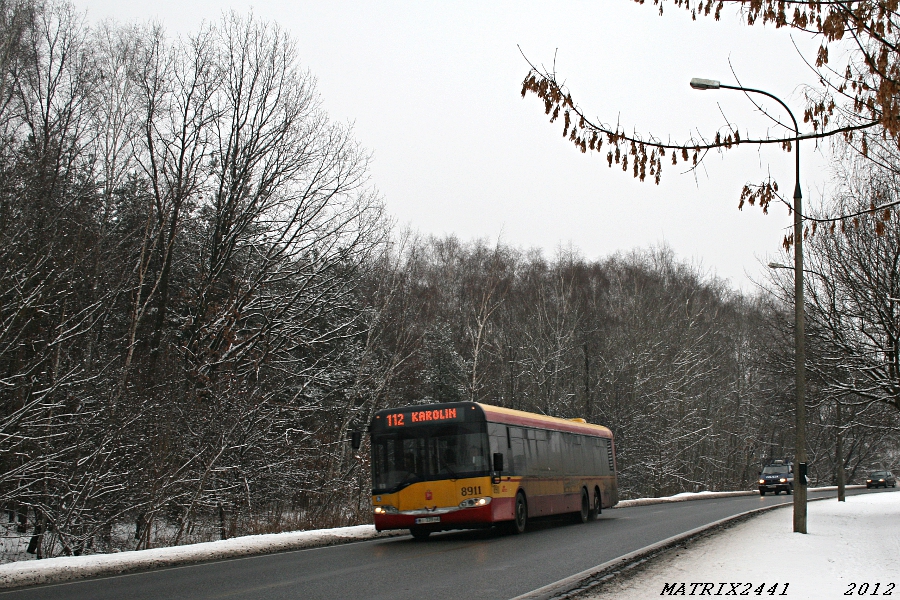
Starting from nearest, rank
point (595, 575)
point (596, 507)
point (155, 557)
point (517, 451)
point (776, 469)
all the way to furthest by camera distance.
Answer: point (595, 575) < point (155, 557) < point (517, 451) < point (596, 507) < point (776, 469)

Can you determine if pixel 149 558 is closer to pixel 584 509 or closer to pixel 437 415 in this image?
pixel 437 415

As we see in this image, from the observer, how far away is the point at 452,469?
65.4 feet

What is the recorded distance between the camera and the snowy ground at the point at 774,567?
10125 mm

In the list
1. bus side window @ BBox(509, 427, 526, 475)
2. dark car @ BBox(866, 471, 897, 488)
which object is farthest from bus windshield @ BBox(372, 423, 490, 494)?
dark car @ BBox(866, 471, 897, 488)

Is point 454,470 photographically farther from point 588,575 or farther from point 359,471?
point 359,471

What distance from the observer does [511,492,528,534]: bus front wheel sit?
20922 mm

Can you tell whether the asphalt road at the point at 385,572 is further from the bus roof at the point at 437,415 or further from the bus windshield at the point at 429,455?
the bus roof at the point at 437,415

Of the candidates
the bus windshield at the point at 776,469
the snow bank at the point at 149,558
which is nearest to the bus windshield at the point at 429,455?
the snow bank at the point at 149,558

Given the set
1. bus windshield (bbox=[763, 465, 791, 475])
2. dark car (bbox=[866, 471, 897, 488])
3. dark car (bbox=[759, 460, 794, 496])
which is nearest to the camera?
dark car (bbox=[759, 460, 794, 496])

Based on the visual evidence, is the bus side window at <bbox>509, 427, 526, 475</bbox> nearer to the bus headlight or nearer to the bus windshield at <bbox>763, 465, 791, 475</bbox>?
the bus headlight

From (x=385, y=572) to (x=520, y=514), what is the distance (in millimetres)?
8577

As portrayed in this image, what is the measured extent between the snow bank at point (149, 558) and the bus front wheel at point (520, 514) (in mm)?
3568

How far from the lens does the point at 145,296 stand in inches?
1191

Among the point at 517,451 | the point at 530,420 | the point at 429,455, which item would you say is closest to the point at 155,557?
the point at 429,455
